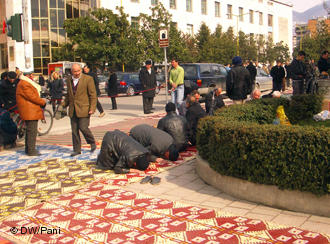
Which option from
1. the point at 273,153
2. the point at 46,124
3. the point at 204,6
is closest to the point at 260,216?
the point at 273,153

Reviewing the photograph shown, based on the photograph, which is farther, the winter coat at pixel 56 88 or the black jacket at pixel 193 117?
the winter coat at pixel 56 88

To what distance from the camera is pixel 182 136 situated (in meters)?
8.55

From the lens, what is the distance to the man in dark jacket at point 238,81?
9938 millimetres

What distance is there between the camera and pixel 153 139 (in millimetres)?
7855

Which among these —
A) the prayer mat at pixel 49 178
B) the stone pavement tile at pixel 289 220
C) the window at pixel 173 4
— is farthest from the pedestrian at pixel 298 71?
the window at pixel 173 4

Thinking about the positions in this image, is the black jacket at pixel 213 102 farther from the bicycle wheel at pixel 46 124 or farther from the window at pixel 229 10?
the window at pixel 229 10

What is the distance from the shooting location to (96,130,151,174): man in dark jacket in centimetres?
720

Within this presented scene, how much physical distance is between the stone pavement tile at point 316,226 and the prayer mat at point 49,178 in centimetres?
295

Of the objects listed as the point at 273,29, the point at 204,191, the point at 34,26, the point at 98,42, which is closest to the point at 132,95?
the point at 98,42

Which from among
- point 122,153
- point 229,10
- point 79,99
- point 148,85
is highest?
point 229,10

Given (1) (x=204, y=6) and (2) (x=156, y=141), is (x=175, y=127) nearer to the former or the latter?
(2) (x=156, y=141)

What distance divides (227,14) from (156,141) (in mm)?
53852

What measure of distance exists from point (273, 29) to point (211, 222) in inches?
2850

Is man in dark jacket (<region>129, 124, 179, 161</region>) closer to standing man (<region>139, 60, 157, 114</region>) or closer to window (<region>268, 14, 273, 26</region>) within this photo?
standing man (<region>139, 60, 157, 114</region>)
